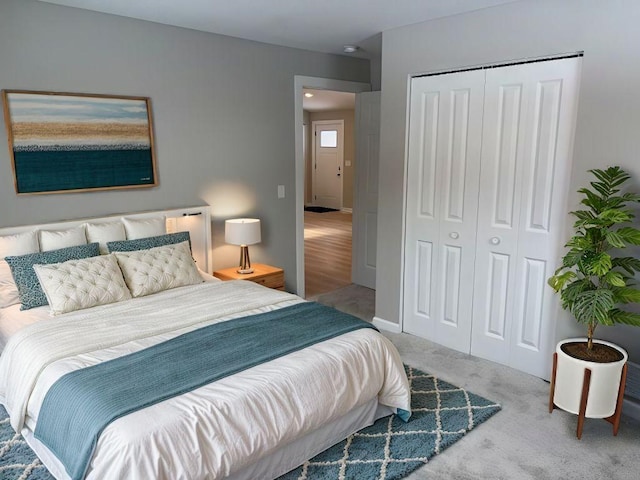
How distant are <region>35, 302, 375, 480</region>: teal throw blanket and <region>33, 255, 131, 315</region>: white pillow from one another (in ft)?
2.47

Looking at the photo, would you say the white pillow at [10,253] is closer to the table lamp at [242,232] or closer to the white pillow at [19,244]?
the white pillow at [19,244]

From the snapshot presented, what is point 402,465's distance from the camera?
2400mm

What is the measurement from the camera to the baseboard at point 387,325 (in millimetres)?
4121

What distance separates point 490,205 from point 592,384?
131 centimetres

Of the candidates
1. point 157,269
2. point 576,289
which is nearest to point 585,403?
point 576,289

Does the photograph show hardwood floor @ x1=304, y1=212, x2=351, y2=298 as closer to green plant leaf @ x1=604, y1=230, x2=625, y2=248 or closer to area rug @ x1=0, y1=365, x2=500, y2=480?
area rug @ x1=0, y1=365, x2=500, y2=480

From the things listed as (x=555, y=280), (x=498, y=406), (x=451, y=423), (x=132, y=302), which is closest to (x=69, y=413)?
(x=132, y=302)

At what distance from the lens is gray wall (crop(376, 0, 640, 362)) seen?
2.69 m

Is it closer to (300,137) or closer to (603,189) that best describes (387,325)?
(300,137)

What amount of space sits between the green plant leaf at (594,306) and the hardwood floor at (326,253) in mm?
2882

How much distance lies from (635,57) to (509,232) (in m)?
1.21

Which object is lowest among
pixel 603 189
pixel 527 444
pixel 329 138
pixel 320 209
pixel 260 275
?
Answer: pixel 527 444

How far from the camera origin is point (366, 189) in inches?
210

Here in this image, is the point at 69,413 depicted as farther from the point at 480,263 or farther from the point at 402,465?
the point at 480,263
